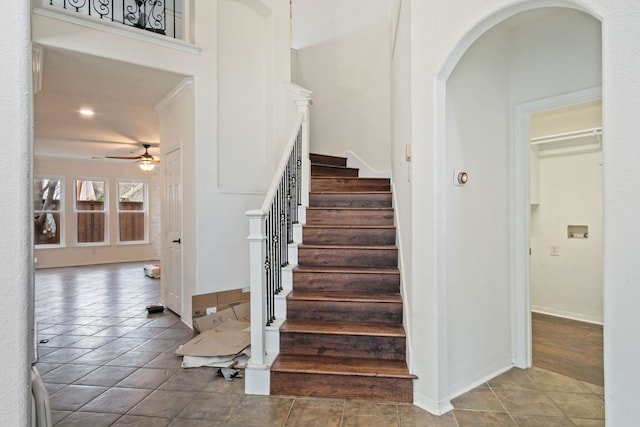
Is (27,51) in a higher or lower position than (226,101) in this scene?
lower

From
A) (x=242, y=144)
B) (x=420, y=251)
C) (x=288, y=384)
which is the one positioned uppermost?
(x=242, y=144)

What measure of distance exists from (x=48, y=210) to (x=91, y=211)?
0.90 m

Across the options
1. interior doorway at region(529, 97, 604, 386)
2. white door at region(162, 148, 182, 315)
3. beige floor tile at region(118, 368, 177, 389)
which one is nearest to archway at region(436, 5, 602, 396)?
interior doorway at region(529, 97, 604, 386)

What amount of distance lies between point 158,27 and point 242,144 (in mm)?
1999

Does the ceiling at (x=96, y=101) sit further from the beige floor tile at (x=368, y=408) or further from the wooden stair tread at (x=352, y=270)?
the beige floor tile at (x=368, y=408)

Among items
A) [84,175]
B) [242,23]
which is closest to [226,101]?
[242,23]

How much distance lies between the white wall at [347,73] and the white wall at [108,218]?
4.92m

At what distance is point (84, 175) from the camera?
358 inches

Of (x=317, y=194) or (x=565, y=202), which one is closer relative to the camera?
(x=317, y=194)

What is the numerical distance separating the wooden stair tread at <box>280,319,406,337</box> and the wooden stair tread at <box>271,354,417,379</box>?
191mm

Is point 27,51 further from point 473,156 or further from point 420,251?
point 473,156

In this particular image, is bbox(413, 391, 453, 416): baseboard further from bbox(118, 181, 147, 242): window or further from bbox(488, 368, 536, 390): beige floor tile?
bbox(118, 181, 147, 242): window

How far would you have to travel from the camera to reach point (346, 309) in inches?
113

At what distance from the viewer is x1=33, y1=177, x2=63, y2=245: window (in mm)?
8469
